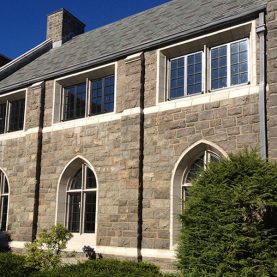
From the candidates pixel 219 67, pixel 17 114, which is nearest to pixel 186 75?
pixel 219 67

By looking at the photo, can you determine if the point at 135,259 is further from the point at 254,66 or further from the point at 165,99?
the point at 254,66

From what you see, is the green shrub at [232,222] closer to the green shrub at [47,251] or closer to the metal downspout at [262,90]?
the metal downspout at [262,90]

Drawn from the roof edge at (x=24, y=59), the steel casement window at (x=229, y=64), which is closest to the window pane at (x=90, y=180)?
the steel casement window at (x=229, y=64)

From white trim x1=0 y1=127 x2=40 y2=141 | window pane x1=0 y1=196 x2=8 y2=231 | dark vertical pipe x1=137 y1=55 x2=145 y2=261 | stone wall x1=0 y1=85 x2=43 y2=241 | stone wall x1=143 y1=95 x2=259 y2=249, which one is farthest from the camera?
window pane x1=0 y1=196 x2=8 y2=231

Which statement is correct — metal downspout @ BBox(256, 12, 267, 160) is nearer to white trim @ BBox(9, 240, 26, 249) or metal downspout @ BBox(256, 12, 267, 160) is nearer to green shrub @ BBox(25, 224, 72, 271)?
green shrub @ BBox(25, 224, 72, 271)

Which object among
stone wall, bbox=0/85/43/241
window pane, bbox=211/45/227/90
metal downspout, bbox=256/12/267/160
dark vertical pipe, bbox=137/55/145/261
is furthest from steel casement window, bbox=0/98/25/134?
metal downspout, bbox=256/12/267/160

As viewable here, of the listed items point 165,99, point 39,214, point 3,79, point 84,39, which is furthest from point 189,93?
point 3,79

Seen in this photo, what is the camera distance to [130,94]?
13.3 m

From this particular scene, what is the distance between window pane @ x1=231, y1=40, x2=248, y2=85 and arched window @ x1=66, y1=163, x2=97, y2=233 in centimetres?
562

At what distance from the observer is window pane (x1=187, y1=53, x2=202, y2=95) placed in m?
12.4

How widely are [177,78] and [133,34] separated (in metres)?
3.67

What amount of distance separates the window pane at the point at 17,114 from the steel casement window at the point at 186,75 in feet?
22.1

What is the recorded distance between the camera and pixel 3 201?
1698 centimetres

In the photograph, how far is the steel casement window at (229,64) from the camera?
1162 cm
